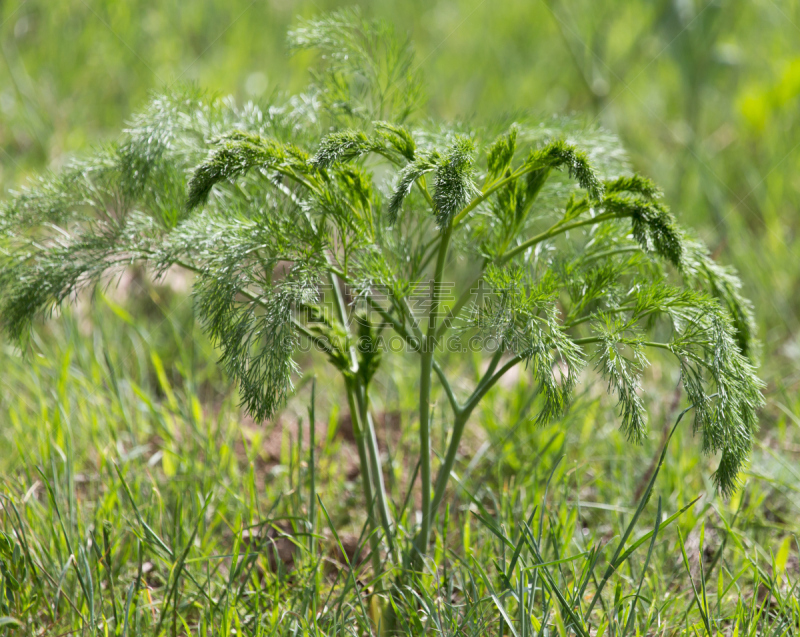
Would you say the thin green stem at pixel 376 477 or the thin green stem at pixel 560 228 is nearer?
the thin green stem at pixel 560 228

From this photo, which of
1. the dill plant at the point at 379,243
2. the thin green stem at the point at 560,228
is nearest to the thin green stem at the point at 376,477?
the dill plant at the point at 379,243

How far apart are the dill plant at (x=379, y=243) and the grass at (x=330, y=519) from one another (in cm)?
24

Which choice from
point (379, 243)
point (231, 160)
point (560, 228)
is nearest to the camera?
point (231, 160)

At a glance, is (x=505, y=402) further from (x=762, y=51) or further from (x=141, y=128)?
(x=762, y=51)

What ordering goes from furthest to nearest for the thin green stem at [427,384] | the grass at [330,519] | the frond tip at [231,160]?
the grass at [330,519] → the thin green stem at [427,384] → the frond tip at [231,160]

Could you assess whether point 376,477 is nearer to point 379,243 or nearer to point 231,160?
point 379,243

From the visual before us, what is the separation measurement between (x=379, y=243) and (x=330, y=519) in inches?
24.7

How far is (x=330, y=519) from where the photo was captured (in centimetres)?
150

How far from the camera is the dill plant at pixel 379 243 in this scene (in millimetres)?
1132

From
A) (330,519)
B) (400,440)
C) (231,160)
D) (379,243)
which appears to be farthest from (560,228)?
(400,440)

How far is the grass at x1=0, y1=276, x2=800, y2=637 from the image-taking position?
137cm

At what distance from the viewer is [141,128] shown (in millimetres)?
1357

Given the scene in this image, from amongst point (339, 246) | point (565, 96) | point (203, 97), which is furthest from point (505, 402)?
point (565, 96)

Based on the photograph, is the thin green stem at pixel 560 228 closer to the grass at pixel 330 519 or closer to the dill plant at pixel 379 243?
the dill plant at pixel 379 243
